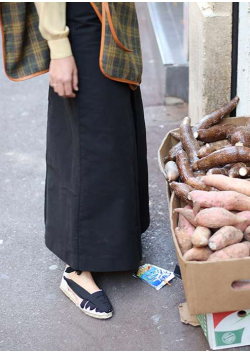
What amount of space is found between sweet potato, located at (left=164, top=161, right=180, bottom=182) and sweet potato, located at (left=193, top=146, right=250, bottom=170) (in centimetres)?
10

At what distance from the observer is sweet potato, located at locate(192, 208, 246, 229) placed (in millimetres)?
2453

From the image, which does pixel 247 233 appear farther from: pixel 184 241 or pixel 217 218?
pixel 184 241

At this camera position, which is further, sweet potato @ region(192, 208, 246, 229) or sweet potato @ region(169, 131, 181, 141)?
sweet potato @ region(169, 131, 181, 141)

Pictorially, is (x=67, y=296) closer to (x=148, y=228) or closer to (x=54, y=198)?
(x=54, y=198)

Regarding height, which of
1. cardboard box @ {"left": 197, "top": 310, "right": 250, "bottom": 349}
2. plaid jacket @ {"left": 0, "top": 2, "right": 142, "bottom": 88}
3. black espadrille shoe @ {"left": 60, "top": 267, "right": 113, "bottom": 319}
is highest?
plaid jacket @ {"left": 0, "top": 2, "right": 142, "bottom": 88}

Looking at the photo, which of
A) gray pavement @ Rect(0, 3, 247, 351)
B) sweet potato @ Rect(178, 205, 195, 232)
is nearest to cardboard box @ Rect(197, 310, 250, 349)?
gray pavement @ Rect(0, 3, 247, 351)

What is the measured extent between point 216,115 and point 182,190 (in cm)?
73

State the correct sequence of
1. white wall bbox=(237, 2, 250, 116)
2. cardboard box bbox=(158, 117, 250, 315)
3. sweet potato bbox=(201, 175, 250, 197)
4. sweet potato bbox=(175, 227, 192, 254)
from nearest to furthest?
1. cardboard box bbox=(158, 117, 250, 315)
2. sweet potato bbox=(175, 227, 192, 254)
3. sweet potato bbox=(201, 175, 250, 197)
4. white wall bbox=(237, 2, 250, 116)

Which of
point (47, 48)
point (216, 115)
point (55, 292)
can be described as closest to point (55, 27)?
point (47, 48)

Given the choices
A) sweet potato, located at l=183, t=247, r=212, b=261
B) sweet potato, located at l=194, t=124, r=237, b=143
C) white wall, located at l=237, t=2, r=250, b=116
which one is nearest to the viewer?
sweet potato, located at l=183, t=247, r=212, b=261

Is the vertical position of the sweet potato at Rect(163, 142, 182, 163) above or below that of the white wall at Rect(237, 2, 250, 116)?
below

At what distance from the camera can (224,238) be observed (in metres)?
2.40

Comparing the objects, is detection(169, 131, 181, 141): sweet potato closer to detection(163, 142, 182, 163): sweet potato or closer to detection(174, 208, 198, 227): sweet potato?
detection(163, 142, 182, 163): sweet potato

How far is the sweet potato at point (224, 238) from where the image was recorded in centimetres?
239
